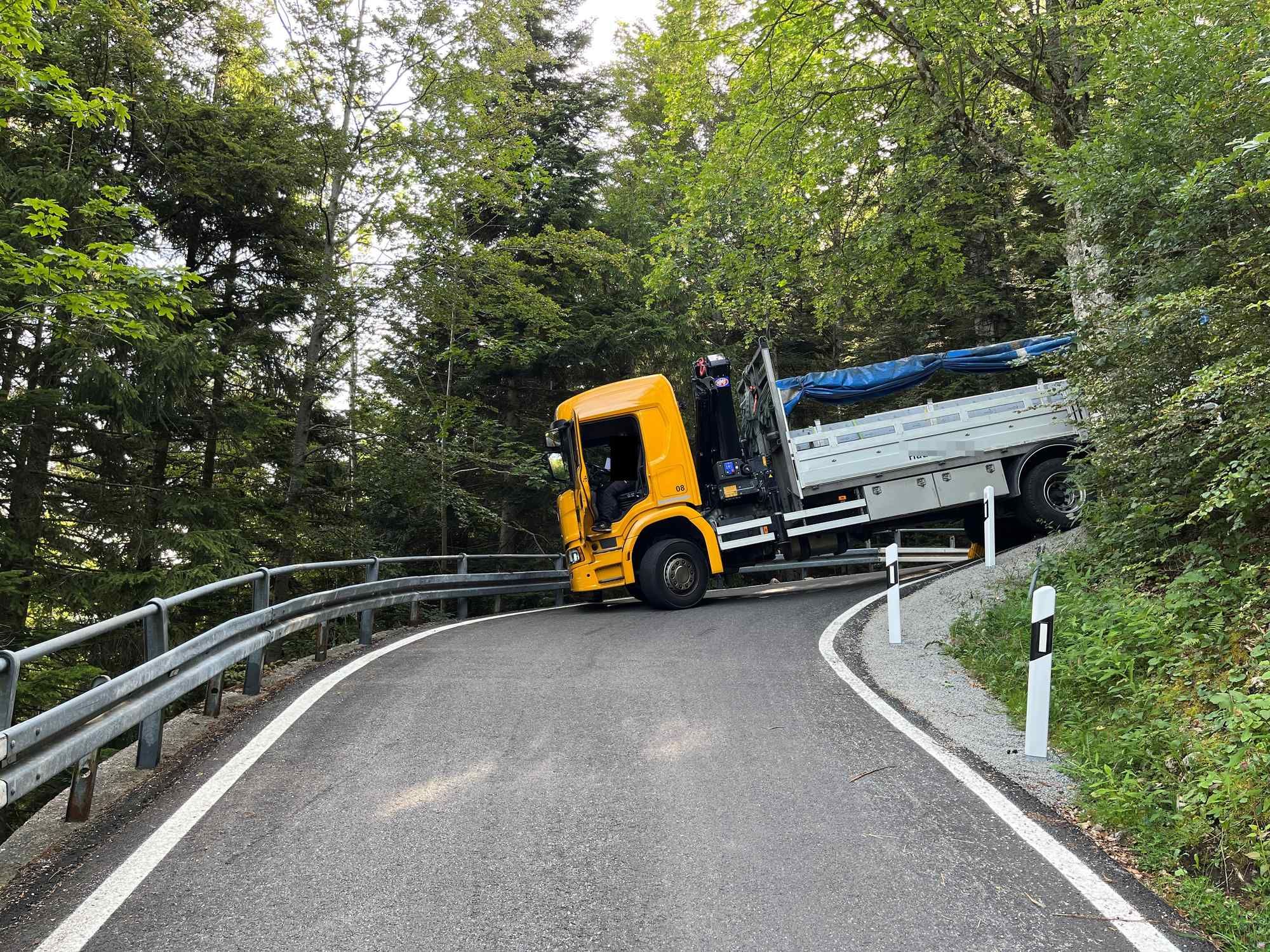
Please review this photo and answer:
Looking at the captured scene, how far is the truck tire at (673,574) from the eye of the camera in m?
11.4

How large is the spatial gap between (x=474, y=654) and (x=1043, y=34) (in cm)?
1103

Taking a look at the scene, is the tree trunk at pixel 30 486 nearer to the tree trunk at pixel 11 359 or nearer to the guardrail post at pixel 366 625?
the tree trunk at pixel 11 359

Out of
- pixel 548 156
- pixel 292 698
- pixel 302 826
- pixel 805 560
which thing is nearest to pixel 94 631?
pixel 302 826

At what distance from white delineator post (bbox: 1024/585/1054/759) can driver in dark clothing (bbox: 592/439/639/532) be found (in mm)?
7309

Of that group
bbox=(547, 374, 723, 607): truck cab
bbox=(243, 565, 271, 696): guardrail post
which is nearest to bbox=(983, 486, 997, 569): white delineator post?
bbox=(547, 374, 723, 607): truck cab

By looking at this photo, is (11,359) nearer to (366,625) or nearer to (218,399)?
(218,399)

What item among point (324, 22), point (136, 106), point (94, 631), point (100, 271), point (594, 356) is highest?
point (324, 22)

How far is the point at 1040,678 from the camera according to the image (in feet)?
14.9

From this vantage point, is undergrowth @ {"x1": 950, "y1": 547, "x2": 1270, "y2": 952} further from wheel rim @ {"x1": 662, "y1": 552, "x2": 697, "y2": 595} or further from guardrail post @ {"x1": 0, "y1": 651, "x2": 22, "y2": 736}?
wheel rim @ {"x1": 662, "y1": 552, "x2": 697, "y2": 595}

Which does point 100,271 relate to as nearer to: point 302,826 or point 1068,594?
point 302,826

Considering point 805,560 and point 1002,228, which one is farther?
point 1002,228

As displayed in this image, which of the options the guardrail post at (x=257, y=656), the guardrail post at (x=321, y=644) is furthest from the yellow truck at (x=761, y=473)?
the guardrail post at (x=257, y=656)

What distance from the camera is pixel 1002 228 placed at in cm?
1752

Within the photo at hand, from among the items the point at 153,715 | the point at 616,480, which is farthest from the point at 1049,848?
the point at 616,480
